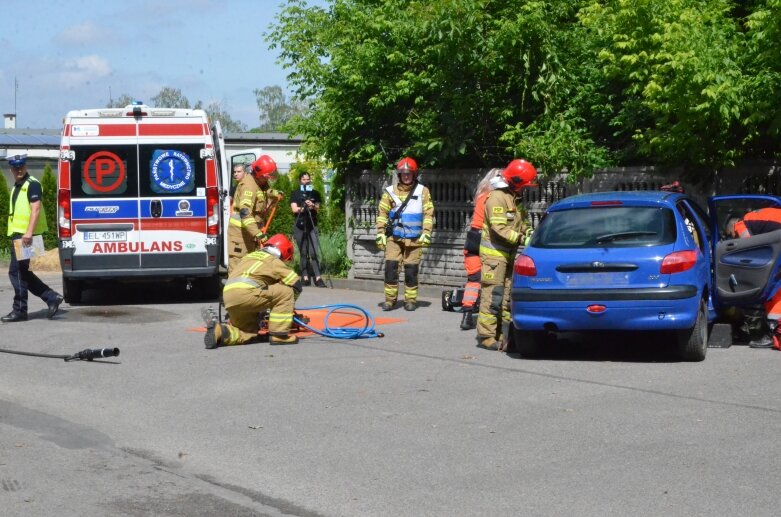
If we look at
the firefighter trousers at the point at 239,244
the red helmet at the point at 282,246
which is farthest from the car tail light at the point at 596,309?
the firefighter trousers at the point at 239,244

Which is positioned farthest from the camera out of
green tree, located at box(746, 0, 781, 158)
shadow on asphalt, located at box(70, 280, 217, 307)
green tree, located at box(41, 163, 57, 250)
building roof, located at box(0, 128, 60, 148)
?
building roof, located at box(0, 128, 60, 148)

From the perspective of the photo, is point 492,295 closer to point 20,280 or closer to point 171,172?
point 20,280

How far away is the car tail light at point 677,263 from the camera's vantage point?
9680 millimetres

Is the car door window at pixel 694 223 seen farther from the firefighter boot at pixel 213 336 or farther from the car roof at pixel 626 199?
the firefighter boot at pixel 213 336

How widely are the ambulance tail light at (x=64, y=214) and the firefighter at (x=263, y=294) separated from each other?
477 cm

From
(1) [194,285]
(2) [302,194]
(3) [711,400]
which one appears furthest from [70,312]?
(3) [711,400]

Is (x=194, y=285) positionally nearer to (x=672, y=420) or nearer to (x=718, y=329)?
(x=718, y=329)

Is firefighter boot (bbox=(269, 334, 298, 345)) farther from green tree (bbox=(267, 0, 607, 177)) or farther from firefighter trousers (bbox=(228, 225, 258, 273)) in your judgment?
green tree (bbox=(267, 0, 607, 177))

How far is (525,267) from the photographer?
1011 cm

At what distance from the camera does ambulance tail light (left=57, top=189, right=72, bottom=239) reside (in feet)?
50.7

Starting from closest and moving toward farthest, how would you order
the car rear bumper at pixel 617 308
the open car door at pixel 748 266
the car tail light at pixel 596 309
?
the car rear bumper at pixel 617 308, the car tail light at pixel 596 309, the open car door at pixel 748 266

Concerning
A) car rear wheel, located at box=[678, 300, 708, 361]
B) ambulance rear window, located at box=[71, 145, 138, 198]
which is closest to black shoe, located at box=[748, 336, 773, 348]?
car rear wheel, located at box=[678, 300, 708, 361]

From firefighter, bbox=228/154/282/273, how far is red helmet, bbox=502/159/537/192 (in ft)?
11.1

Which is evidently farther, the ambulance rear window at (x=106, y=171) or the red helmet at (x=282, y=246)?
the ambulance rear window at (x=106, y=171)
